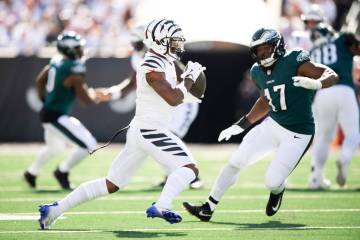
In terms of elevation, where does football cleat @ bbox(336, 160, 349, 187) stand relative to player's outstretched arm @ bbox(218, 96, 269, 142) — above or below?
below

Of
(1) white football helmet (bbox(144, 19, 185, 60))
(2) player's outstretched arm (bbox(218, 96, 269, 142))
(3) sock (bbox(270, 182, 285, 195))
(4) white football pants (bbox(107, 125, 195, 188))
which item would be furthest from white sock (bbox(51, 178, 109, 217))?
(3) sock (bbox(270, 182, 285, 195))

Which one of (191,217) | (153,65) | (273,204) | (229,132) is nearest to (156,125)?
(153,65)

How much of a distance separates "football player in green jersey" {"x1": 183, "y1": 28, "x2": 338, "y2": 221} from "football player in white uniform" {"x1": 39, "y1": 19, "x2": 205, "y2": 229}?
754 millimetres

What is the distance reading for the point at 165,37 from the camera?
7230mm

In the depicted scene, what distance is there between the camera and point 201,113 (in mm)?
17156

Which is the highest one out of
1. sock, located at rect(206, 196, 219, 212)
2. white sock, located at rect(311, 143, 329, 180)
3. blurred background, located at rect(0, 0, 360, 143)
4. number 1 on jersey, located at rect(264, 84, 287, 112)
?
number 1 on jersey, located at rect(264, 84, 287, 112)

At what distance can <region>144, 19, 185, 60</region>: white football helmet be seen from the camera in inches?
285

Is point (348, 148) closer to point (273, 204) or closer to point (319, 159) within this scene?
point (319, 159)

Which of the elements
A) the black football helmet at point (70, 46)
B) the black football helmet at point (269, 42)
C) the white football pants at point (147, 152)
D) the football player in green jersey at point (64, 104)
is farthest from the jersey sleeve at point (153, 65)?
the black football helmet at point (70, 46)

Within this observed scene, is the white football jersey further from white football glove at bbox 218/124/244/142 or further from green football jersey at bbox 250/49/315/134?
green football jersey at bbox 250/49/315/134

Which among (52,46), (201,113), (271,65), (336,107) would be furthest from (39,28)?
(271,65)

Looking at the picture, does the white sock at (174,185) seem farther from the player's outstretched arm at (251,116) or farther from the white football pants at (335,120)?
the white football pants at (335,120)

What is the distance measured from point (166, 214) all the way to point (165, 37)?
136 cm

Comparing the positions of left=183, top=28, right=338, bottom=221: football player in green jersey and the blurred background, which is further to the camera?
the blurred background
